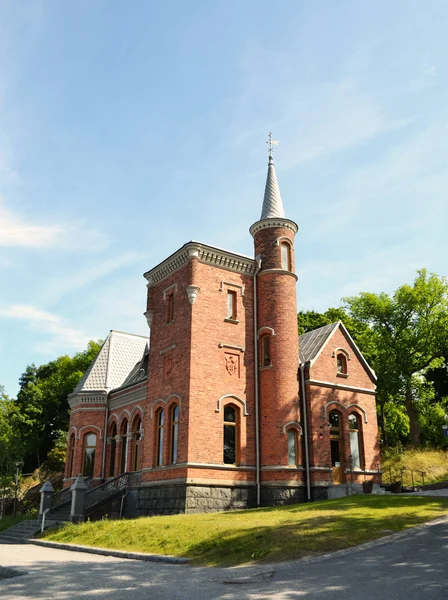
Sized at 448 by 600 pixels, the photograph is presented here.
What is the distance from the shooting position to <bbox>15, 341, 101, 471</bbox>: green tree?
52125 mm

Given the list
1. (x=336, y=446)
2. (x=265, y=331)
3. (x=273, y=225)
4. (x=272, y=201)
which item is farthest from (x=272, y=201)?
(x=336, y=446)

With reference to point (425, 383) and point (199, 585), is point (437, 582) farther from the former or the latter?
point (425, 383)

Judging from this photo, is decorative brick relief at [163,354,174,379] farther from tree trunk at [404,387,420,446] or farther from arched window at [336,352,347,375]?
tree trunk at [404,387,420,446]

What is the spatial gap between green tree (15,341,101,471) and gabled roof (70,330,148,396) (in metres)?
21.4

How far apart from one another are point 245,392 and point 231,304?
3.83m

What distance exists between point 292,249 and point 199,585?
57.5 ft

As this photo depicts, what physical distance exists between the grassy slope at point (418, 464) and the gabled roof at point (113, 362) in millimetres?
16368

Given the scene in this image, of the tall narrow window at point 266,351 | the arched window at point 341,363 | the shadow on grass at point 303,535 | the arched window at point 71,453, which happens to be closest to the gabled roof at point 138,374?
the arched window at point 71,453

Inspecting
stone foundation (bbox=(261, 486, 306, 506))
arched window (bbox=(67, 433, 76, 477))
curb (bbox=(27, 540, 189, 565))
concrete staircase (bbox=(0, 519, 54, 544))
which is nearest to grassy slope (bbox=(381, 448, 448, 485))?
stone foundation (bbox=(261, 486, 306, 506))

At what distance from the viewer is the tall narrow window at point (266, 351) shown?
22484mm

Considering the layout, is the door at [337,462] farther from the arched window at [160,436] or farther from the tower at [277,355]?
the arched window at [160,436]

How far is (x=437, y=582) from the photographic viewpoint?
8.02 metres

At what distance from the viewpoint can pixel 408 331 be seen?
127ft

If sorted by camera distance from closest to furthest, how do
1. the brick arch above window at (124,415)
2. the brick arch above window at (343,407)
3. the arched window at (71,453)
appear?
1. the brick arch above window at (343,407)
2. the brick arch above window at (124,415)
3. the arched window at (71,453)
